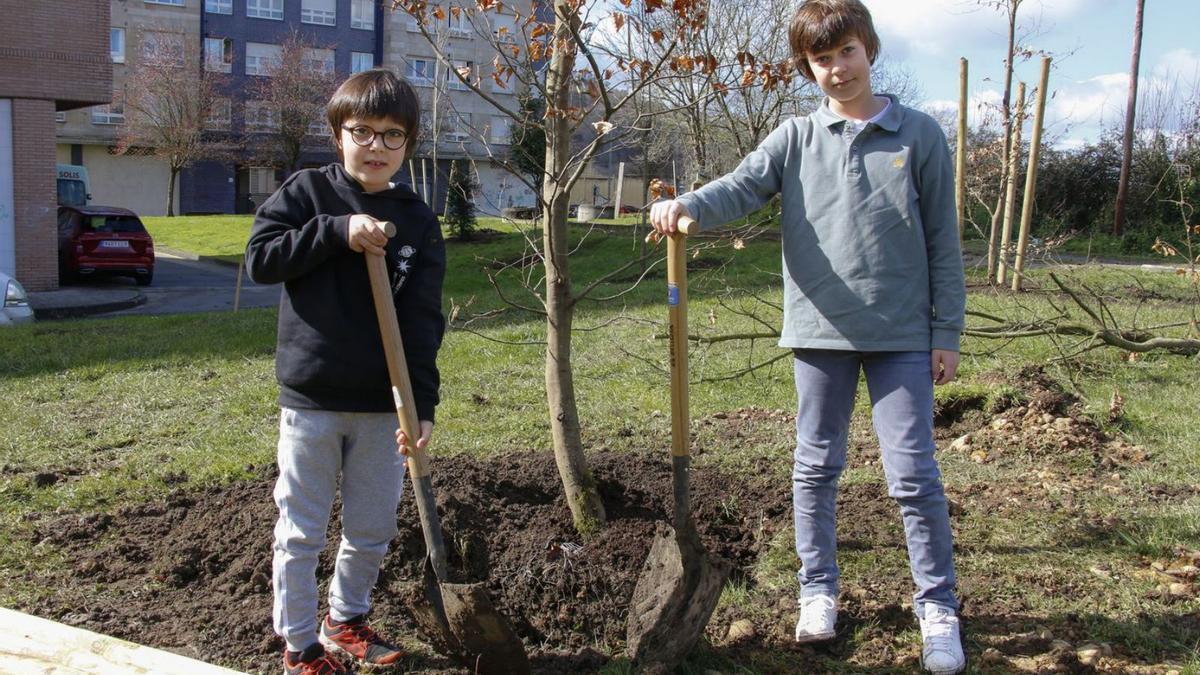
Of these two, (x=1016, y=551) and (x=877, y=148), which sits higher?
(x=877, y=148)

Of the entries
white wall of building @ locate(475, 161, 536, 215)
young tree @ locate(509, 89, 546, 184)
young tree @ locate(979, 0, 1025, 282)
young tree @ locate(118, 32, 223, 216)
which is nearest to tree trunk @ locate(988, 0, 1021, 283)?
young tree @ locate(979, 0, 1025, 282)

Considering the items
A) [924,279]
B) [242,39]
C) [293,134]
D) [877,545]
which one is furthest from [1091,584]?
[242,39]

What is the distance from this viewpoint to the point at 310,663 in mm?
2783

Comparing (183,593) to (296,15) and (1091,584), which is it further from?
→ (296,15)

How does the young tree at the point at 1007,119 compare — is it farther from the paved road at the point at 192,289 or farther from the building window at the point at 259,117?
the building window at the point at 259,117

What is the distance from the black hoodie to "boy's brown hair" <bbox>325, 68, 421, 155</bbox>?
165 mm

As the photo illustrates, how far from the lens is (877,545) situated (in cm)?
370

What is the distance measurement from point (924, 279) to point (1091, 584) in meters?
1.25

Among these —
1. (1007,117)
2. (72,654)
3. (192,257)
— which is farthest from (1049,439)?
(192,257)

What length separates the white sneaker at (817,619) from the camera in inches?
116

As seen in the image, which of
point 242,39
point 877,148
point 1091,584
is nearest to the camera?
point 877,148

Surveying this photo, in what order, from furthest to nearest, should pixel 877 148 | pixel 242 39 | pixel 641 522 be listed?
1. pixel 242 39
2. pixel 641 522
3. pixel 877 148

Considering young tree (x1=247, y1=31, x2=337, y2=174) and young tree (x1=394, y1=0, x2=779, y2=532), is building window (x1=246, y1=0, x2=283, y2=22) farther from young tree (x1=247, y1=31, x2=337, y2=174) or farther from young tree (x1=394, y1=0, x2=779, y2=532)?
young tree (x1=394, y1=0, x2=779, y2=532)

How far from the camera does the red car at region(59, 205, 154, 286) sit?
1930 cm
